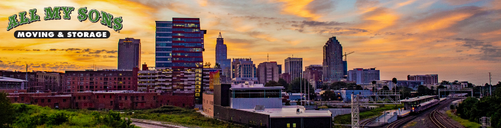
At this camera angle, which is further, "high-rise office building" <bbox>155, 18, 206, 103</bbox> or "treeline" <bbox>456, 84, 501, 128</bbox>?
"high-rise office building" <bbox>155, 18, 206, 103</bbox>

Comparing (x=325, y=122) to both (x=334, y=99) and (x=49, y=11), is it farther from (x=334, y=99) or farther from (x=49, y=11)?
(x=334, y=99)

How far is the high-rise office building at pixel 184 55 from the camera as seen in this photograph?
13850 centimetres

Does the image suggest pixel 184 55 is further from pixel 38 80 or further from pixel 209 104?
pixel 209 104

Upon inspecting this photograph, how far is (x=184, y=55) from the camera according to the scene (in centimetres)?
14588

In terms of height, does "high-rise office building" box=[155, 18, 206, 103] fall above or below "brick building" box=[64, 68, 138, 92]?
above

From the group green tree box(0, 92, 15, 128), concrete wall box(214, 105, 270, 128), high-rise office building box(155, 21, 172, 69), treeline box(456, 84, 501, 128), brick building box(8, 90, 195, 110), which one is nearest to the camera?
green tree box(0, 92, 15, 128)

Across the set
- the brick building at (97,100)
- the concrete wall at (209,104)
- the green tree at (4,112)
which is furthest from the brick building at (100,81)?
the green tree at (4,112)

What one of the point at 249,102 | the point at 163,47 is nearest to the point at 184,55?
the point at 163,47

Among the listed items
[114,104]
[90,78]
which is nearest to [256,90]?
[114,104]

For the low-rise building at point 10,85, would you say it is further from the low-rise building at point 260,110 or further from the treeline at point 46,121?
the treeline at point 46,121

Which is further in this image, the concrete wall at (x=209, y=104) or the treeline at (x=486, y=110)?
the concrete wall at (x=209, y=104)

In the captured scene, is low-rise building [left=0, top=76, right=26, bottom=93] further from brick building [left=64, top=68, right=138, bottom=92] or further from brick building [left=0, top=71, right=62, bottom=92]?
brick building [left=64, top=68, right=138, bottom=92]

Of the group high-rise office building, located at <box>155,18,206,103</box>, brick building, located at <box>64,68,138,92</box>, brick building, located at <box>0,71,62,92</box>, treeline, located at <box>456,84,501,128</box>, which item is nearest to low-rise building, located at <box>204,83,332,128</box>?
treeline, located at <box>456,84,501,128</box>

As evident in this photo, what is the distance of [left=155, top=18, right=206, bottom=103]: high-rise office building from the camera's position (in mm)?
138500
